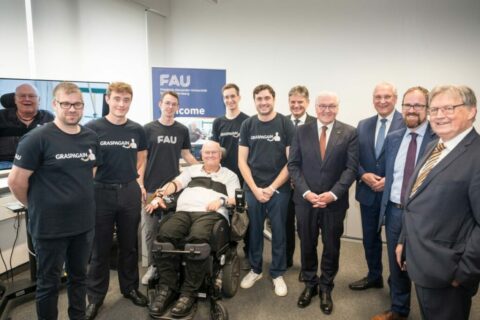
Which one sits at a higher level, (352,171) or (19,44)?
(19,44)

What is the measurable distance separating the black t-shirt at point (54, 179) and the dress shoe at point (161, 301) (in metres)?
0.68

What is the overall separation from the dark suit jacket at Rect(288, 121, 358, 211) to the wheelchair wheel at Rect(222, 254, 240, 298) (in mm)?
717

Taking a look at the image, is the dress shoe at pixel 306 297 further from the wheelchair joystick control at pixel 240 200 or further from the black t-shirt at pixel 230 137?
the black t-shirt at pixel 230 137

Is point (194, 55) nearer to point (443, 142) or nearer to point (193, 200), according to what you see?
point (193, 200)

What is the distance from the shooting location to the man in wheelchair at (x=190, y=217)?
2.25 meters

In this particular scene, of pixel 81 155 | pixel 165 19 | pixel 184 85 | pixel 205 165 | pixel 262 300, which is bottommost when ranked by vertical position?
pixel 262 300

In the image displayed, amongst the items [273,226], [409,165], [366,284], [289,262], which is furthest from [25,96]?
[366,284]

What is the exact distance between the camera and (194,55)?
189 inches

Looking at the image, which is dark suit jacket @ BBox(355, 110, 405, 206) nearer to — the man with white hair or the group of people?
the group of people

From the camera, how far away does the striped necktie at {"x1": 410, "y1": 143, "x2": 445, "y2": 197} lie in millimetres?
1628

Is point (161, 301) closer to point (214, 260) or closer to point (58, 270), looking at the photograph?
point (214, 260)

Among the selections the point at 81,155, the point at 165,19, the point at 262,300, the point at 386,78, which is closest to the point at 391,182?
the point at 262,300

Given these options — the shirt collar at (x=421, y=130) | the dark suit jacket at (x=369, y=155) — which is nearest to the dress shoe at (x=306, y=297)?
the dark suit jacket at (x=369, y=155)

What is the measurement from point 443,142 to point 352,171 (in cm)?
88
